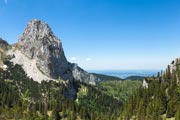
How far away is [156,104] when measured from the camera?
18812 cm

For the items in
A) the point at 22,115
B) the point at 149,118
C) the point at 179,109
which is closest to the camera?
the point at 179,109

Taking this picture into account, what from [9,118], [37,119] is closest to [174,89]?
[37,119]

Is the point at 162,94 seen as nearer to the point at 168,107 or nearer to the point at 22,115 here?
the point at 168,107

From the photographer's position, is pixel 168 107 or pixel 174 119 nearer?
pixel 174 119

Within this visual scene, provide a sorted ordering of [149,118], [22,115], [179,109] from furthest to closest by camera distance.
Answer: [22,115] < [149,118] < [179,109]

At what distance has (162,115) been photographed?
18225 cm

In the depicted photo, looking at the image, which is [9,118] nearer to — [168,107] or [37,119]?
[37,119]

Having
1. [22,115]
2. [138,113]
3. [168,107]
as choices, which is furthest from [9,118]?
[168,107]

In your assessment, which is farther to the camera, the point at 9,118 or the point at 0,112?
the point at 0,112

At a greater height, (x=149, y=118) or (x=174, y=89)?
(x=174, y=89)

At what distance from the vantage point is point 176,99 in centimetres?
18438

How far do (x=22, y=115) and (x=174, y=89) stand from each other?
318 ft

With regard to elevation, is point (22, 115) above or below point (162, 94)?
below

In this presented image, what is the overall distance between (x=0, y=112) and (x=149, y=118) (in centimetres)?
9290
